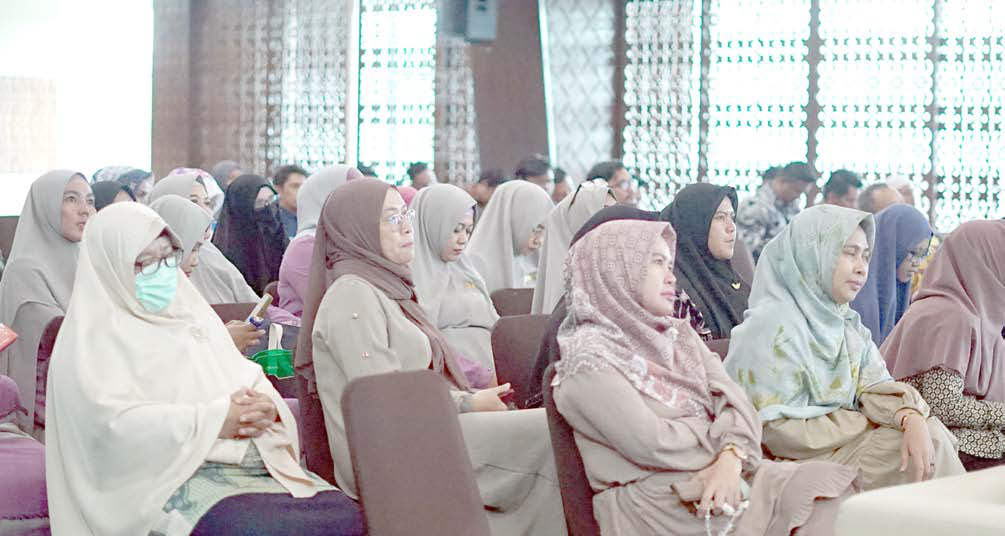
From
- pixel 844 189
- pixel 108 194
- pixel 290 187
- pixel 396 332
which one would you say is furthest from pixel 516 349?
pixel 844 189

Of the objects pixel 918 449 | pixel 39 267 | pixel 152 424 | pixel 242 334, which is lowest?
pixel 918 449

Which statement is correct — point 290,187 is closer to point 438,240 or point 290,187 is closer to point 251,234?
point 251,234

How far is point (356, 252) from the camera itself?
12.7 ft

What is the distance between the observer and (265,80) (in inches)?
494

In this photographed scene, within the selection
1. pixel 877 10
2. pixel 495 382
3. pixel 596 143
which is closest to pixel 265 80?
pixel 596 143

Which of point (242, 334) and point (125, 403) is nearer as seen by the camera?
→ point (125, 403)

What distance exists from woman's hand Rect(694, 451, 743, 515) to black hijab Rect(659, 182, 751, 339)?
1.65 meters

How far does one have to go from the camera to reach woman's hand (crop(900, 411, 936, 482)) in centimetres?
357

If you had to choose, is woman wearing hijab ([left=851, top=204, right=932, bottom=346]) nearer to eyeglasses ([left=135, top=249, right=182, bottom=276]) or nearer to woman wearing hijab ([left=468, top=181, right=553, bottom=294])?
woman wearing hijab ([left=468, top=181, right=553, bottom=294])

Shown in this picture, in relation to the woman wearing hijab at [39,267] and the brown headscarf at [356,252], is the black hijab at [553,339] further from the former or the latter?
the woman wearing hijab at [39,267]

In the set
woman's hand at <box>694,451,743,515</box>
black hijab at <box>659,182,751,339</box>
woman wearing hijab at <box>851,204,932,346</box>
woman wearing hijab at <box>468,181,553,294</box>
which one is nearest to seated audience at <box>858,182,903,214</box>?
woman wearing hijab at <box>468,181,553,294</box>

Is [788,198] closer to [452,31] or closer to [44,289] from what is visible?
[452,31]

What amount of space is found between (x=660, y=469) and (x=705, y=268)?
1.82 meters

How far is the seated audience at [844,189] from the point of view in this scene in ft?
29.9
